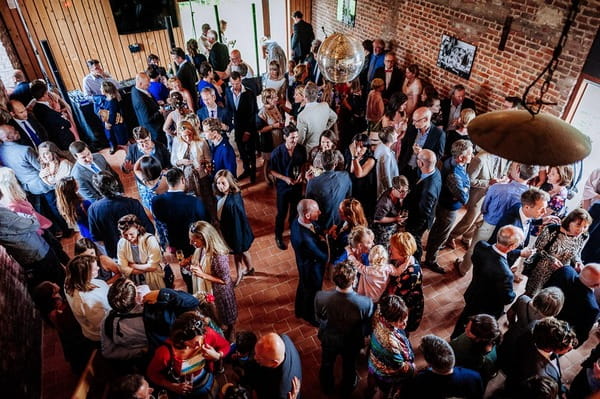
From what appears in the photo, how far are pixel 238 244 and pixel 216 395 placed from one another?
1.61m

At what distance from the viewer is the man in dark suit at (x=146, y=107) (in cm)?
616

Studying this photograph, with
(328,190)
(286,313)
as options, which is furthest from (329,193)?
(286,313)

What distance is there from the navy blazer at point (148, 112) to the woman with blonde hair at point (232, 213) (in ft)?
10.1

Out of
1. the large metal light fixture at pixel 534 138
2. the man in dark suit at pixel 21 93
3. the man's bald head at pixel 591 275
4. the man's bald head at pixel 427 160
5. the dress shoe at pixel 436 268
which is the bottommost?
the dress shoe at pixel 436 268

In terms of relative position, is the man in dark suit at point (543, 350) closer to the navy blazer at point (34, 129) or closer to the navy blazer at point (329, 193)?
the navy blazer at point (329, 193)

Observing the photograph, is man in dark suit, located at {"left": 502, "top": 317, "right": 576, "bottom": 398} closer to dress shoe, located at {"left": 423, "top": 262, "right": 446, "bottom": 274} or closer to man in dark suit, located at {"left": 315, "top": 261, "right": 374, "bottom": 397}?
man in dark suit, located at {"left": 315, "top": 261, "right": 374, "bottom": 397}

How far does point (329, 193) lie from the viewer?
4.14 meters

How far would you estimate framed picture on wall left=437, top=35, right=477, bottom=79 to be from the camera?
657 cm

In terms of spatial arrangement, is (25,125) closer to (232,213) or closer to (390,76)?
(232,213)

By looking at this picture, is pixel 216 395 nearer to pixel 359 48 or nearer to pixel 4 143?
pixel 359 48

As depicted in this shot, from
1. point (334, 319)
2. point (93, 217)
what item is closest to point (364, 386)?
point (334, 319)

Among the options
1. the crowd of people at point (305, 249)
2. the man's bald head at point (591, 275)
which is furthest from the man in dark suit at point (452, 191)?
the man's bald head at point (591, 275)

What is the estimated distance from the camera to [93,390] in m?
3.56

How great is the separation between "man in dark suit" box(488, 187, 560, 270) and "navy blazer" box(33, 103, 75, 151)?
6.74 m
